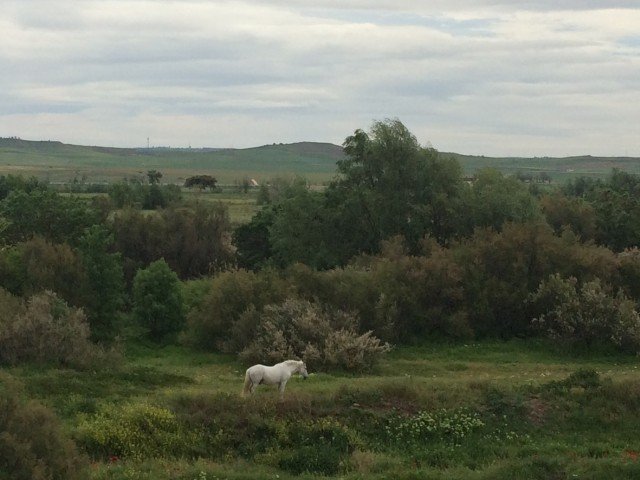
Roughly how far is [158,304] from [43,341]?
30.7 ft

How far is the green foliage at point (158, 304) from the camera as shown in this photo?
110ft

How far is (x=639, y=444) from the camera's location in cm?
1895

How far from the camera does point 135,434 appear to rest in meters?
17.6

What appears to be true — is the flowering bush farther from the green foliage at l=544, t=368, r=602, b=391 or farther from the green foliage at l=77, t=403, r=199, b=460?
the green foliage at l=77, t=403, r=199, b=460

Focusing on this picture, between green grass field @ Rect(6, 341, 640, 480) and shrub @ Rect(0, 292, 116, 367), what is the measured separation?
102cm

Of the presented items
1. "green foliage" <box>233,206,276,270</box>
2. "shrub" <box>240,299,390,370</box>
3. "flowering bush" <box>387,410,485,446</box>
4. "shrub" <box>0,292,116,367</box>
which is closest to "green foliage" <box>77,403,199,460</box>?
"flowering bush" <box>387,410,485,446</box>

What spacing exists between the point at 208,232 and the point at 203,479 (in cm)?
3940

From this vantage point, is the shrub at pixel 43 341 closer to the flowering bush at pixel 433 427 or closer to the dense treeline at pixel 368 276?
the dense treeline at pixel 368 276

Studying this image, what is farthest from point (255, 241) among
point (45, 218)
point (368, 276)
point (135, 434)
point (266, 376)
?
point (135, 434)

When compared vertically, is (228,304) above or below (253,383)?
below

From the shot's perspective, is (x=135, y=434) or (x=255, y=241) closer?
(x=135, y=434)

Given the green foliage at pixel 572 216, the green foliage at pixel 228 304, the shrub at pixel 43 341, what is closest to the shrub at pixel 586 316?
the green foliage at pixel 228 304

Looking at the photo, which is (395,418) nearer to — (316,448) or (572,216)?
(316,448)

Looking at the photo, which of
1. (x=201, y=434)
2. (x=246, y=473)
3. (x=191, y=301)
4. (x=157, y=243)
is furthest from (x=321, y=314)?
(x=157, y=243)
